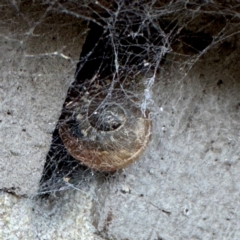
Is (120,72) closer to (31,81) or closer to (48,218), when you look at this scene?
(31,81)

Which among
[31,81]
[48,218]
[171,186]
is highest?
[31,81]

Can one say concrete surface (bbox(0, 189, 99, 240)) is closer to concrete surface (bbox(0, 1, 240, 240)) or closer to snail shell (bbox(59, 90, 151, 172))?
concrete surface (bbox(0, 1, 240, 240))

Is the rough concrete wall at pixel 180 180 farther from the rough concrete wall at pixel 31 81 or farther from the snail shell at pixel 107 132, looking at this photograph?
the rough concrete wall at pixel 31 81

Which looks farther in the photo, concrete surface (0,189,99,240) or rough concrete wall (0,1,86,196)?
concrete surface (0,189,99,240)

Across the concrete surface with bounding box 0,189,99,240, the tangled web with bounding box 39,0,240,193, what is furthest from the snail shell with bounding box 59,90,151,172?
the concrete surface with bounding box 0,189,99,240

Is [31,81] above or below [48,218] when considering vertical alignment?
above

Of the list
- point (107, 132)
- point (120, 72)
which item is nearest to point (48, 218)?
point (107, 132)
